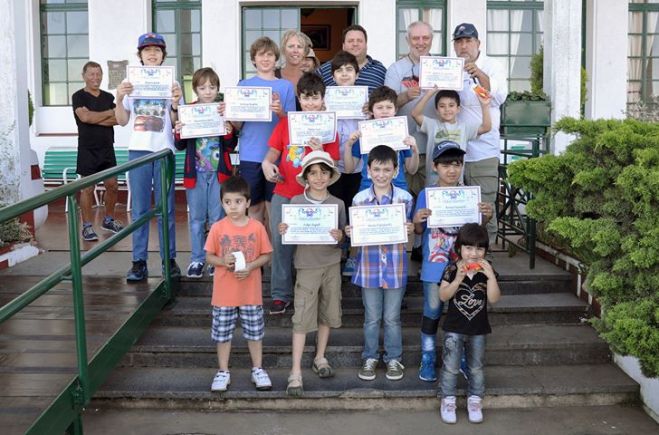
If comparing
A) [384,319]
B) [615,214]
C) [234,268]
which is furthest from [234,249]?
[615,214]

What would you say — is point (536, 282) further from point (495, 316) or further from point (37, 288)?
point (37, 288)

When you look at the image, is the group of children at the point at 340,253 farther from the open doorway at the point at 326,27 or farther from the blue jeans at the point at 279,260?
the open doorway at the point at 326,27

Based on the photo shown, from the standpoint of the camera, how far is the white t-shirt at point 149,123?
218 inches

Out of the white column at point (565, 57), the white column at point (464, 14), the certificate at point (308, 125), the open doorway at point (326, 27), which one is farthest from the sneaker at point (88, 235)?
the open doorway at point (326, 27)

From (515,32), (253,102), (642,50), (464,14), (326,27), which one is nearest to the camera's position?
(253,102)

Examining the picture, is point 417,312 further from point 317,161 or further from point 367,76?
point 367,76

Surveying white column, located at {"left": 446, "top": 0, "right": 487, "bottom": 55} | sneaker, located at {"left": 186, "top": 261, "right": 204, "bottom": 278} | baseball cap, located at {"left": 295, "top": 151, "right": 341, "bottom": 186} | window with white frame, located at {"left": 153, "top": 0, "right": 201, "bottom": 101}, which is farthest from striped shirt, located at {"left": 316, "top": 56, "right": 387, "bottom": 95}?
window with white frame, located at {"left": 153, "top": 0, "right": 201, "bottom": 101}

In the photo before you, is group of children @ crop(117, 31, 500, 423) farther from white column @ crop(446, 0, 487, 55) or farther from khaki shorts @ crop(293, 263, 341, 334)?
white column @ crop(446, 0, 487, 55)

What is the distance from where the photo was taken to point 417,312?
17.8 feet

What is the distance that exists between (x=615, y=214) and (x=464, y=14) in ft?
24.7

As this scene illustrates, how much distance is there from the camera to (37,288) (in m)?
3.56

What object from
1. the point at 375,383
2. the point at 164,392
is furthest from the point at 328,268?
the point at 164,392

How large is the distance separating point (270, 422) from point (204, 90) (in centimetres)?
241

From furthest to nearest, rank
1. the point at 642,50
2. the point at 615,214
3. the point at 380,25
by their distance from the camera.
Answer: the point at 642,50 → the point at 380,25 → the point at 615,214
